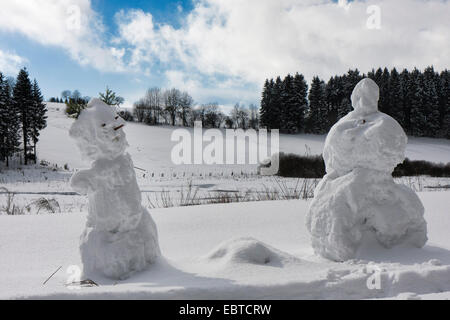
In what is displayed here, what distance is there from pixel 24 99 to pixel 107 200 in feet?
95.2

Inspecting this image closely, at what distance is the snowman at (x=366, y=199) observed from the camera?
3.43 m

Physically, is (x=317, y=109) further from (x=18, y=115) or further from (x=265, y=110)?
(x=18, y=115)

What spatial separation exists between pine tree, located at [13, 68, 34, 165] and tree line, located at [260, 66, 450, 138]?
974 inches

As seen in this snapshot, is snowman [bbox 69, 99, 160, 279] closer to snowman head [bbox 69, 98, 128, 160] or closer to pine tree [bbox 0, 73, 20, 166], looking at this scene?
snowman head [bbox 69, 98, 128, 160]

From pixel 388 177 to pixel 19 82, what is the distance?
3113cm

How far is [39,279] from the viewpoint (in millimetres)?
3006

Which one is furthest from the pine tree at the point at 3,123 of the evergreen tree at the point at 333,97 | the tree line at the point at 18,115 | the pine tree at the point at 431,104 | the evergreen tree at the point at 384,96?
the pine tree at the point at 431,104

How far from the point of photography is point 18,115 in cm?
2680

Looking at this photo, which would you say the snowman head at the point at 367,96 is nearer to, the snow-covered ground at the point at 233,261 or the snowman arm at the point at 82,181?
the snow-covered ground at the point at 233,261

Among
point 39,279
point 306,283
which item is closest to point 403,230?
point 306,283

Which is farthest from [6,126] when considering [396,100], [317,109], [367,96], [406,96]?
[406,96]

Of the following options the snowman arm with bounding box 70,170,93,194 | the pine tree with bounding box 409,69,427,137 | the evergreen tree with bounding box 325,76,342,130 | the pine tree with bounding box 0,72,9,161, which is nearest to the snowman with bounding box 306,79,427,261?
the snowman arm with bounding box 70,170,93,194

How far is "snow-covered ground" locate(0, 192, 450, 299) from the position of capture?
2297mm

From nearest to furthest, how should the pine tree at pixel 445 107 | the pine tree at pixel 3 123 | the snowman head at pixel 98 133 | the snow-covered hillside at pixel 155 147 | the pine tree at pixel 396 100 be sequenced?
the snowman head at pixel 98 133
the pine tree at pixel 3 123
the snow-covered hillside at pixel 155 147
the pine tree at pixel 396 100
the pine tree at pixel 445 107
